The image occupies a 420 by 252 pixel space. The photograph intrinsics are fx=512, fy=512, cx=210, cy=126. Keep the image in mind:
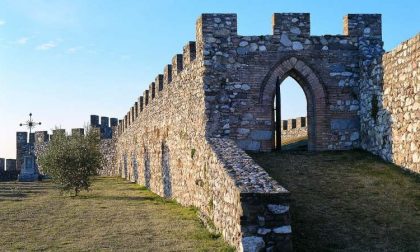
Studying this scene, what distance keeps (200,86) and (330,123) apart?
11.0 ft

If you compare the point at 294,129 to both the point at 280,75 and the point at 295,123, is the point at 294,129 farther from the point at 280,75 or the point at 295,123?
the point at 280,75

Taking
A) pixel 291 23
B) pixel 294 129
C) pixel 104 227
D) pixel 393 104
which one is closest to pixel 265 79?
pixel 291 23

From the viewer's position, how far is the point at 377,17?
42.5ft

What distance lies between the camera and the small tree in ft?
64.0

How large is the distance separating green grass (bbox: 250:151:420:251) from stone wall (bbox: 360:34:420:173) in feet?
1.21

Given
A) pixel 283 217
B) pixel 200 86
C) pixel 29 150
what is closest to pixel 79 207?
pixel 200 86

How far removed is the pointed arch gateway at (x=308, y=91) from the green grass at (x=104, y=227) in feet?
11.2

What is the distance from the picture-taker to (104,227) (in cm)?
1075

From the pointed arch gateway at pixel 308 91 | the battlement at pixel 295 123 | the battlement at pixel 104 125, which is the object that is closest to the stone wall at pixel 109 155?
the battlement at pixel 104 125

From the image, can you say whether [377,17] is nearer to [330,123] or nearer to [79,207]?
[330,123]

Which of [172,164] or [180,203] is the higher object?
[172,164]

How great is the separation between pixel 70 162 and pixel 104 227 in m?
9.74

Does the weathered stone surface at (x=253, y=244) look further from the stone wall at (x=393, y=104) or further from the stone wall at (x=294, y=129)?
the stone wall at (x=294, y=129)

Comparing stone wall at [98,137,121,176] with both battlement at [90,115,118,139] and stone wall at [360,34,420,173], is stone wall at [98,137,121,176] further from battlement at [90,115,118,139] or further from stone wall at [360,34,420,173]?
stone wall at [360,34,420,173]
